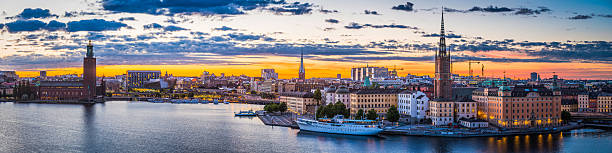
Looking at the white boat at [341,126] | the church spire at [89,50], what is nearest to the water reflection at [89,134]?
the white boat at [341,126]

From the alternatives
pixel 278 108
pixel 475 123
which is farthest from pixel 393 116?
pixel 278 108

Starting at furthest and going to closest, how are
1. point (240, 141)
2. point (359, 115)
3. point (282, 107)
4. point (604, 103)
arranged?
point (282, 107), point (604, 103), point (359, 115), point (240, 141)

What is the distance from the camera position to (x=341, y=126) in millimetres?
26984

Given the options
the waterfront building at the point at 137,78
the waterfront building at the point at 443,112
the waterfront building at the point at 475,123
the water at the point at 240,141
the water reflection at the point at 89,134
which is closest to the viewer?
the water at the point at 240,141

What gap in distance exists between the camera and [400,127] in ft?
89.4

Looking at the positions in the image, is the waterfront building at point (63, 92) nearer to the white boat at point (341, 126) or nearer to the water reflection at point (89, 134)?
the water reflection at point (89, 134)

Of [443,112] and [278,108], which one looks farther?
[278,108]

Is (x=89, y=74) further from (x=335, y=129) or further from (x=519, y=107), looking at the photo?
(x=519, y=107)

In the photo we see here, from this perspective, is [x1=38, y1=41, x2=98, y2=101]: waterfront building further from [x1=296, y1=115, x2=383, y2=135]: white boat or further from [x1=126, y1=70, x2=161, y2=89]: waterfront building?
[x1=126, y1=70, x2=161, y2=89]: waterfront building

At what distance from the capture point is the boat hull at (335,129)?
26072 millimetres

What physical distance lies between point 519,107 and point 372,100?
324 inches

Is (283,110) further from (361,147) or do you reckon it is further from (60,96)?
(60,96)

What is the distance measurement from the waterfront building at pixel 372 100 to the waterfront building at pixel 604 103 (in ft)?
44.3

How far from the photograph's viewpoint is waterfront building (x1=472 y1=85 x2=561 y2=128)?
27.3 metres
